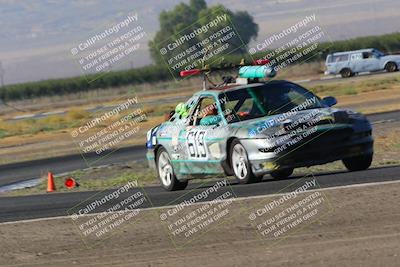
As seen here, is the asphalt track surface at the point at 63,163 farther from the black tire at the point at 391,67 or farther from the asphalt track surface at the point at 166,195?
the black tire at the point at 391,67

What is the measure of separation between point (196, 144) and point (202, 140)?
22cm

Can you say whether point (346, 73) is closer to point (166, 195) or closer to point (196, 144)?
point (196, 144)

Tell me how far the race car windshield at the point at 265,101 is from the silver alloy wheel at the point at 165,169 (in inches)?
67.7

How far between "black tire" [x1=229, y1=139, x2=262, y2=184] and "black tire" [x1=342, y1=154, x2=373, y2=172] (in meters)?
1.53

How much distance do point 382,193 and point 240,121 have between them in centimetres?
326

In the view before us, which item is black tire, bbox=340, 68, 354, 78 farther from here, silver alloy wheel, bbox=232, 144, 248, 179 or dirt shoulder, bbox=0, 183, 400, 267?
dirt shoulder, bbox=0, 183, 400, 267

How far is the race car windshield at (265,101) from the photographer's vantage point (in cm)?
1575

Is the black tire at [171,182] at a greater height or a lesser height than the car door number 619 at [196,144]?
lesser

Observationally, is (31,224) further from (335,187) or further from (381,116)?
(381,116)

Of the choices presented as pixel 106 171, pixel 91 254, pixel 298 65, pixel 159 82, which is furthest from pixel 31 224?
pixel 159 82

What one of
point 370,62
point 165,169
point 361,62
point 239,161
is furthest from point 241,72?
point 361,62

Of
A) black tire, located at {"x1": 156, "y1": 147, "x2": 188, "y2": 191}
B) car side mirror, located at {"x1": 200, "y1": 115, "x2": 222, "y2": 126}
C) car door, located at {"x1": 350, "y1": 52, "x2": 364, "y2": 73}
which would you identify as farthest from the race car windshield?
car door, located at {"x1": 350, "y1": 52, "x2": 364, "y2": 73}

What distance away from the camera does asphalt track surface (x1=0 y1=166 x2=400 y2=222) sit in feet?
47.5

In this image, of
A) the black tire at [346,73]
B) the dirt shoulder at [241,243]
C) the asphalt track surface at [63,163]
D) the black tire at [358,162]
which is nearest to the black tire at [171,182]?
the black tire at [358,162]
